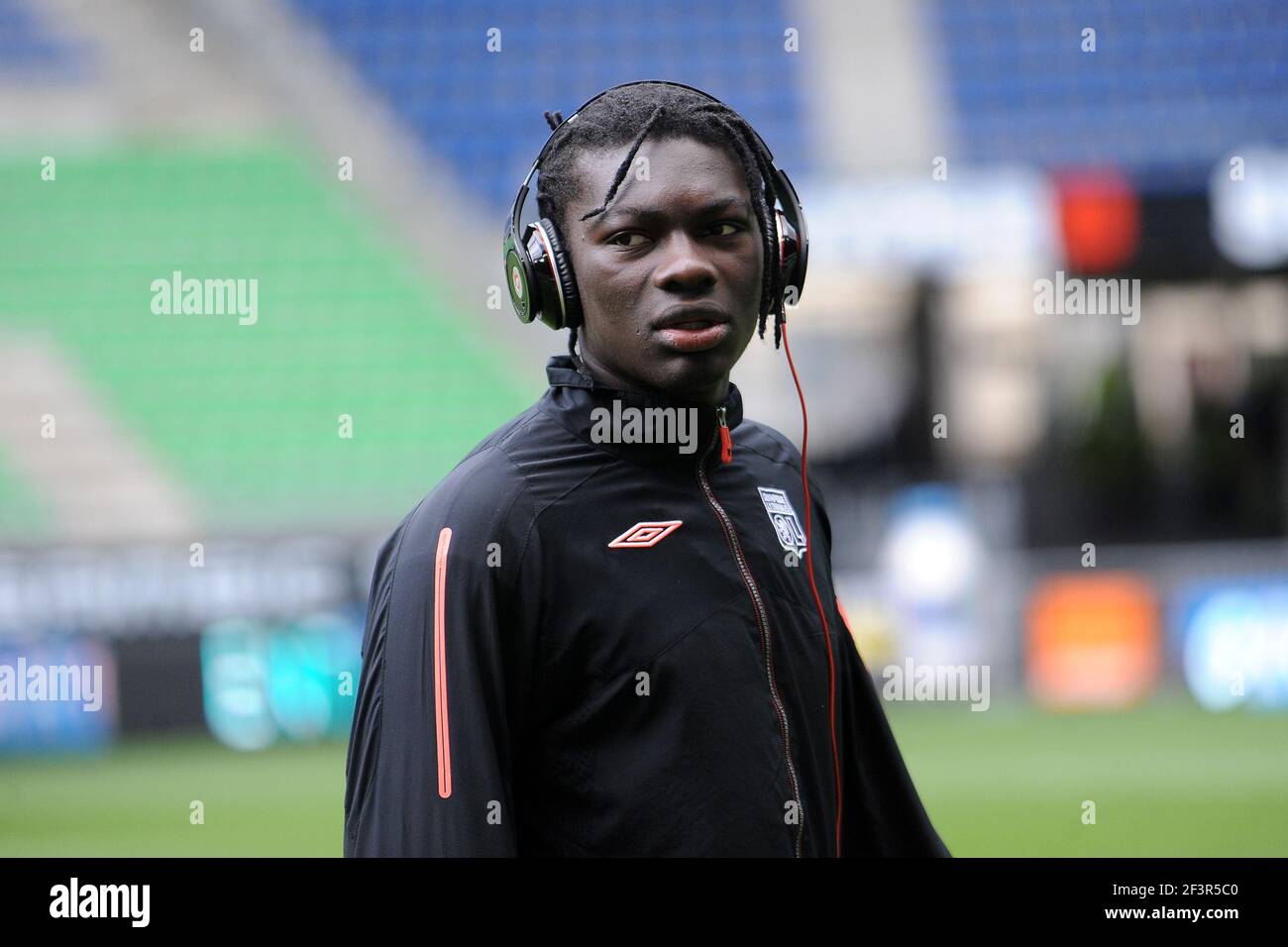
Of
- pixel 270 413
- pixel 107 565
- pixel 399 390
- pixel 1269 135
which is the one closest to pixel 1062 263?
pixel 1269 135

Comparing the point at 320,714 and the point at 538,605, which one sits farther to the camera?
the point at 320,714

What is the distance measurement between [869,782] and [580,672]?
572mm

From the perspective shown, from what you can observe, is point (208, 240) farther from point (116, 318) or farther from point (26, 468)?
point (26, 468)

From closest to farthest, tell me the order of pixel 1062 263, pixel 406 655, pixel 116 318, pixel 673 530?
pixel 406 655 < pixel 673 530 < pixel 1062 263 < pixel 116 318

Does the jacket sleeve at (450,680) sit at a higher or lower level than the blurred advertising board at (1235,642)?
higher

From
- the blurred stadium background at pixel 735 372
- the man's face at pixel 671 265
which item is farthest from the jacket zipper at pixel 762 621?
the blurred stadium background at pixel 735 372

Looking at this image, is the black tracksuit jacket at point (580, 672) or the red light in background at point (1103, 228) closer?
the black tracksuit jacket at point (580, 672)

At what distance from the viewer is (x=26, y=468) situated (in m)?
10.9

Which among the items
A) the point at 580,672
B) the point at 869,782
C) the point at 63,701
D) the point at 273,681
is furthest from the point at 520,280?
the point at 63,701

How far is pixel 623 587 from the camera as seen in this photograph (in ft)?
5.73

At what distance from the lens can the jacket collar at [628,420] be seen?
186cm

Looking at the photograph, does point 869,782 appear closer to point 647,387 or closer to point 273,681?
point 647,387

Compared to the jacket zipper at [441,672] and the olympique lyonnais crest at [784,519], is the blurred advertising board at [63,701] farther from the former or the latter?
the jacket zipper at [441,672]

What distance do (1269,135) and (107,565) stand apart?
9.05m
